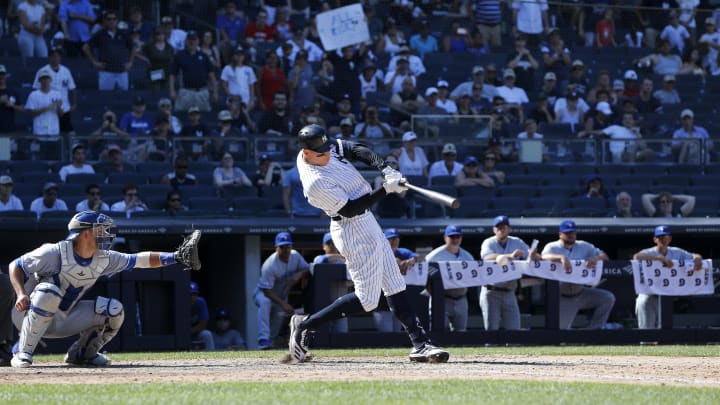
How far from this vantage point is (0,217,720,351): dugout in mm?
12414

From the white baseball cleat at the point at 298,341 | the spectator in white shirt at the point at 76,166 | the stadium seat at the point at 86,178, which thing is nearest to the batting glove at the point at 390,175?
the white baseball cleat at the point at 298,341

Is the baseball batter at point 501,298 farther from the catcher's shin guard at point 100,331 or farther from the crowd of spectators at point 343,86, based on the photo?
the catcher's shin guard at point 100,331

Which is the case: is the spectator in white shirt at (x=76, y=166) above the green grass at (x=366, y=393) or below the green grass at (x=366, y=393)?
above

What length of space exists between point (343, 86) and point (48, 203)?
5462mm

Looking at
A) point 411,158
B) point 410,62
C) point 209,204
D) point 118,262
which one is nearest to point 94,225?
point 118,262

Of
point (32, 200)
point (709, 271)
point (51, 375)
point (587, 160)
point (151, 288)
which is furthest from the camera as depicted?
point (587, 160)

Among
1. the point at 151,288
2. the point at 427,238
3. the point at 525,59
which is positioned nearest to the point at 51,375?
the point at 151,288

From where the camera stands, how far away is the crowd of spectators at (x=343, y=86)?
53.6 ft

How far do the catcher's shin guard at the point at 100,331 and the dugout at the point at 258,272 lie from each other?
2.84m

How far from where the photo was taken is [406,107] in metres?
18.1

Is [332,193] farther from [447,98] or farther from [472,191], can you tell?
[447,98]

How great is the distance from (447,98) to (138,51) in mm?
4445

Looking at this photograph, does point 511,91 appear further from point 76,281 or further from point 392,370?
point 392,370

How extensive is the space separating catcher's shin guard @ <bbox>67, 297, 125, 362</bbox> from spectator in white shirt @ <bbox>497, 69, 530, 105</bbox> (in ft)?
35.7
